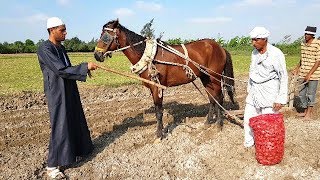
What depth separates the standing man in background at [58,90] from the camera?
4.83m

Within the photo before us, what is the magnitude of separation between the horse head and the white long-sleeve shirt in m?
2.48

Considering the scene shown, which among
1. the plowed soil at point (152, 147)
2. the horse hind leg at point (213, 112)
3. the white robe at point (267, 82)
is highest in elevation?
the white robe at point (267, 82)

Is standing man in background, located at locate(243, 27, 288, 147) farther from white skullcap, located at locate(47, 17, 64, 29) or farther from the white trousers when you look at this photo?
white skullcap, located at locate(47, 17, 64, 29)

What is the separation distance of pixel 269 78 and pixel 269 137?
33.9 inches

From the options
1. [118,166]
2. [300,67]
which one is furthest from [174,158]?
[300,67]

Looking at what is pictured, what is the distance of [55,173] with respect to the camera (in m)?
4.91

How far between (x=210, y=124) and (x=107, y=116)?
259cm

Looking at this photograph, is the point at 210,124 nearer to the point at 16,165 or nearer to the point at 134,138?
the point at 134,138

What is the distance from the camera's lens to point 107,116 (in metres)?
8.30

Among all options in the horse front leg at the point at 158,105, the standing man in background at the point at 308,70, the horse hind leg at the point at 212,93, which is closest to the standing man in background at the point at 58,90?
the horse front leg at the point at 158,105

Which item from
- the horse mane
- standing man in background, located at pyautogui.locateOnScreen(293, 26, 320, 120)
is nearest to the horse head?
the horse mane

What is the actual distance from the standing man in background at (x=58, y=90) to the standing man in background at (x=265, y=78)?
239 cm

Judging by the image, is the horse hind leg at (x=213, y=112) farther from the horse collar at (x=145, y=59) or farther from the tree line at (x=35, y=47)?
the tree line at (x=35, y=47)

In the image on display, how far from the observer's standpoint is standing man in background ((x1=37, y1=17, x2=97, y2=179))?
190 inches
